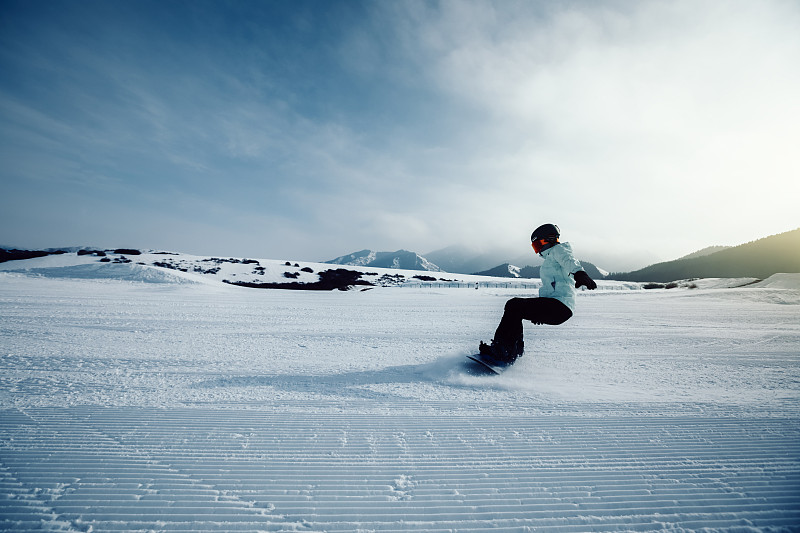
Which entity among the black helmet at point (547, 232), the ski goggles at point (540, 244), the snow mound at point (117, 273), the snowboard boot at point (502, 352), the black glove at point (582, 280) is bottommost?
the snowboard boot at point (502, 352)

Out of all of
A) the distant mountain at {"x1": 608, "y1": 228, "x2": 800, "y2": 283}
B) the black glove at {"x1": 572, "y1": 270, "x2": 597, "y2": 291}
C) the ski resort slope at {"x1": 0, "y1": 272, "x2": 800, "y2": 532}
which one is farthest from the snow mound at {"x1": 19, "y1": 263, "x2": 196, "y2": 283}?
the distant mountain at {"x1": 608, "y1": 228, "x2": 800, "y2": 283}

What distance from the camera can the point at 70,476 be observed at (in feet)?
6.52

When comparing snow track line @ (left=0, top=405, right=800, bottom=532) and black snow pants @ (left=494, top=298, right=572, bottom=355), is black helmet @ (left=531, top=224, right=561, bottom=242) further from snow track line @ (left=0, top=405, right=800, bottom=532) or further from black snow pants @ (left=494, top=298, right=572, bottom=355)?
snow track line @ (left=0, top=405, right=800, bottom=532)

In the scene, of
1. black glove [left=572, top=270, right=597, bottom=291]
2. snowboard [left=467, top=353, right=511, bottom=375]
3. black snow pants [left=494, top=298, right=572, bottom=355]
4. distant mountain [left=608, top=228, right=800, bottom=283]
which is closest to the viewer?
black glove [left=572, top=270, right=597, bottom=291]

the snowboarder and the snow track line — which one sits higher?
the snowboarder

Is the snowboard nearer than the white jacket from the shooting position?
Yes

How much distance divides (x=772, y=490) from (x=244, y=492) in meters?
3.12

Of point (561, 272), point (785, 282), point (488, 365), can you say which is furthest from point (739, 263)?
point (488, 365)

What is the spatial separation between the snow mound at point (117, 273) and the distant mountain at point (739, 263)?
102 m

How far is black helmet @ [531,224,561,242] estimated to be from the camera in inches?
176

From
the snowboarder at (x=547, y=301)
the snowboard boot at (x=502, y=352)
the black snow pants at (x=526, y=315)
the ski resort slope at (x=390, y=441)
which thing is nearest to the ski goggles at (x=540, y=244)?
the snowboarder at (x=547, y=301)

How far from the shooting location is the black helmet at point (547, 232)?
448 cm

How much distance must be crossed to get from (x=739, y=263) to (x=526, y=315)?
438ft

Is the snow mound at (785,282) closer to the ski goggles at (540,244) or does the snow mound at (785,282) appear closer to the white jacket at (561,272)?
the white jacket at (561,272)
